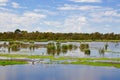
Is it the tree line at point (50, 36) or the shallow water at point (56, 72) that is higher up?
the tree line at point (50, 36)

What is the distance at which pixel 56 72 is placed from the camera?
2741 centimetres

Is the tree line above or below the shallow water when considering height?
above

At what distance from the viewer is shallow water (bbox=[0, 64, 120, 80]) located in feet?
82.2

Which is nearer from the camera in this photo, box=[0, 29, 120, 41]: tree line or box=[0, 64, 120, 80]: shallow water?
box=[0, 64, 120, 80]: shallow water

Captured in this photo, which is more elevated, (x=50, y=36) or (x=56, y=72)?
(x=50, y=36)

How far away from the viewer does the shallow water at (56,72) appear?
25.0m

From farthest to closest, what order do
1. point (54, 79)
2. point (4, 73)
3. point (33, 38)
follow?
point (33, 38)
point (4, 73)
point (54, 79)

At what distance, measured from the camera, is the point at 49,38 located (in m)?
128

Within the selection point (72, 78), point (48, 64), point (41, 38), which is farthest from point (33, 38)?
point (72, 78)

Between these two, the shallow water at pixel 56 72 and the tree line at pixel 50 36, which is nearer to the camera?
the shallow water at pixel 56 72

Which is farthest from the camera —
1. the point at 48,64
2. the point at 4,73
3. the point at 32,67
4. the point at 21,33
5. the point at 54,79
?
the point at 21,33

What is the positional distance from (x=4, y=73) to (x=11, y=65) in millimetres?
4715

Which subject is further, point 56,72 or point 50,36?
point 50,36

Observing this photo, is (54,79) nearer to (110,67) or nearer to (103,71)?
(103,71)
